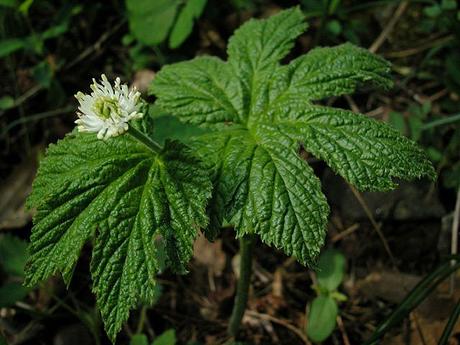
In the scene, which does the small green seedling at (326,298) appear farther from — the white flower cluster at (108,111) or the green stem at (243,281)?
the white flower cluster at (108,111)

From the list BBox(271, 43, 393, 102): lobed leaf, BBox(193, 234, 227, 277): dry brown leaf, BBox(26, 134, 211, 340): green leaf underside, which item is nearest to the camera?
BBox(26, 134, 211, 340): green leaf underside

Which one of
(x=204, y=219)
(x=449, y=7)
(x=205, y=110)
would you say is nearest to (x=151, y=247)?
(x=204, y=219)

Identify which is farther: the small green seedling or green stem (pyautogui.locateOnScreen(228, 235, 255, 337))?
the small green seedling

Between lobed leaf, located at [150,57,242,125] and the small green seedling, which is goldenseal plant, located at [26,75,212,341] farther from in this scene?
the small green seedling

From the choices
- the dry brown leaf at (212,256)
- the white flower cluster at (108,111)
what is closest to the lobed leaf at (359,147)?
the white flower cluster at (108,111)

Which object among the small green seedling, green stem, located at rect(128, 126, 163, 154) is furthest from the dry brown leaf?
green stem, located at rect(128, 126, 163, 154)

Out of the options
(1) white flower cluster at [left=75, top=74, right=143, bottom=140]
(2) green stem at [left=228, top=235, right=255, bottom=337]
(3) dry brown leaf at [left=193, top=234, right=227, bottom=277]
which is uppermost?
(1) white flower cluster at [left=75, top=74, right=143, bottom=140]

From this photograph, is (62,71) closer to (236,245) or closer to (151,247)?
(236,245)
